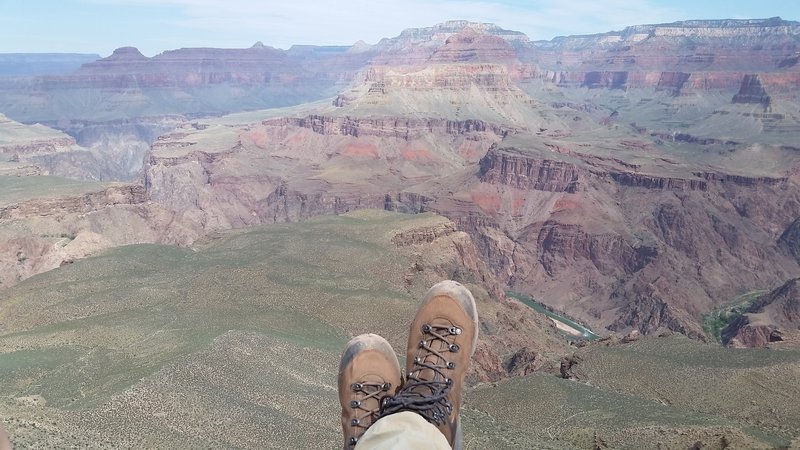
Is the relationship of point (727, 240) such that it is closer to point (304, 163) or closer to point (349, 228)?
point (349, 228)

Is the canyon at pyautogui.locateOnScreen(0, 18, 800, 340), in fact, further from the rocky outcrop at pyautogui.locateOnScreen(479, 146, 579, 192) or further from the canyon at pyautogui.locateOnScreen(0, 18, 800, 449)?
the canyon at pyautogui.locateOnScreen(0, 18, 800, 449)

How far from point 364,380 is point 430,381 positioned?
5.72ft

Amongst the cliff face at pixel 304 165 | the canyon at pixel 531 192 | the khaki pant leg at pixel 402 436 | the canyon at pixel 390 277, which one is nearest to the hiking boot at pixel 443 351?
the khaki pant leg at pixel 402 436

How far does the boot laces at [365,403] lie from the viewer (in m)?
13.0

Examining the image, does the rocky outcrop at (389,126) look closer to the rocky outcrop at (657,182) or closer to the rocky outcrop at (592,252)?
the rocky outcrop at (657,182)

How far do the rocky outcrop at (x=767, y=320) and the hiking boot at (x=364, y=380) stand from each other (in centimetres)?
7531

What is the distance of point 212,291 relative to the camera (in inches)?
2229

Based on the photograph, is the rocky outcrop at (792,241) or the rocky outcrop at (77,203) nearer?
the rocky outcrop at (77,203)

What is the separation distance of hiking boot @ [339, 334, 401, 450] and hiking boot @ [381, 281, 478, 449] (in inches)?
21.7

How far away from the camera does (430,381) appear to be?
42.8 feet

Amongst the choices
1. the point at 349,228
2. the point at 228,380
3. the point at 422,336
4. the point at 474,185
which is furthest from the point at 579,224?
the point at 422,336

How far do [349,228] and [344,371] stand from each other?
6516 centimetres

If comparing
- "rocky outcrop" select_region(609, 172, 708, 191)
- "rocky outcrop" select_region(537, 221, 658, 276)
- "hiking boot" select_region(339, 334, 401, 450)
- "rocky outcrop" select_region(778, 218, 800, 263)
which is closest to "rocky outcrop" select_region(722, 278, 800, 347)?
"rocky outcrop" select_region(537, 221, 658, 276)

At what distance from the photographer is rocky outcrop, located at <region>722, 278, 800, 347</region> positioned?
3105 inches
